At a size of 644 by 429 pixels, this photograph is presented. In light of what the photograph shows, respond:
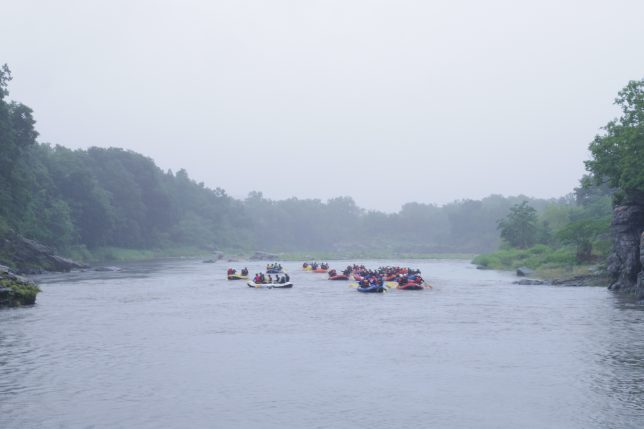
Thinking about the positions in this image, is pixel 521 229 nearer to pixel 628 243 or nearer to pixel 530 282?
pixel 530 282

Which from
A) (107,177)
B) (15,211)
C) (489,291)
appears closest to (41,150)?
(107,177)

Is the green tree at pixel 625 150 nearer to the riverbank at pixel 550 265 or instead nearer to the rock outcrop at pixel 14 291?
the riverbank at pixel 550 265

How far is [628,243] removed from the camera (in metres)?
42.0

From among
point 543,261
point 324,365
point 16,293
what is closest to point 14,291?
point 16,293

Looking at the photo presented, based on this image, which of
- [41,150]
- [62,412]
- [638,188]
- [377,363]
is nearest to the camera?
[62,412]

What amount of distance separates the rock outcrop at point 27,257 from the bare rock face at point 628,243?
50.7 metres

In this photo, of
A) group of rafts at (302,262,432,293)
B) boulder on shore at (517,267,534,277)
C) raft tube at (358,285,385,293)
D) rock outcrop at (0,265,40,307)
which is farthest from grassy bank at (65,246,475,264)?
boulder on shore at (517,267,534,277)

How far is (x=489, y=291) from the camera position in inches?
1875

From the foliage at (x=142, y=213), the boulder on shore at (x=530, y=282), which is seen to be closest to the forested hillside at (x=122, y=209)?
the foliage at (x=142, y=213)

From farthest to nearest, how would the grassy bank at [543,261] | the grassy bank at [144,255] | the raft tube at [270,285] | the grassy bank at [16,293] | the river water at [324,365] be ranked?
the grassy bank at [144,255], the grassy bank at [543,261], the raft tube at [270,285], the grassy bank at [16,293], the river water at [324,365]

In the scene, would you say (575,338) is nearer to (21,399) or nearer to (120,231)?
(21,399)

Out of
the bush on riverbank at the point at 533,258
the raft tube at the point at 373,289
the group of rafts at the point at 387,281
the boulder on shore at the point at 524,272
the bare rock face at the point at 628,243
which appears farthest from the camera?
the bush on riverbank at the point at 533,258

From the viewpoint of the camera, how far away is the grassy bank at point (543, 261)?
59.5 meters

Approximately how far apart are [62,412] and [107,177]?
109898 millimetres
